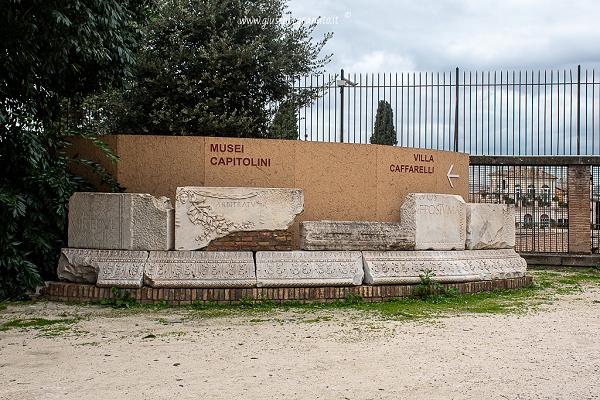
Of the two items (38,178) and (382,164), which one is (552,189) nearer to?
(382,164)

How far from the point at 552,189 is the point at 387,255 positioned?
21.9ft

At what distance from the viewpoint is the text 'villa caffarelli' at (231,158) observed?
7195mm

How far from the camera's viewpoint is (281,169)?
7.32 metres

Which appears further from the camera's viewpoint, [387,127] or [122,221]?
[387,127]

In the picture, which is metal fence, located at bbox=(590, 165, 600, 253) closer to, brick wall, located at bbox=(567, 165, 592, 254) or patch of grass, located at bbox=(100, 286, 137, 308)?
brick wall, located at bbox=(567, 165, 592, 254)

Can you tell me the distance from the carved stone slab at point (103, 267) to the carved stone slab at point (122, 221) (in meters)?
0.10

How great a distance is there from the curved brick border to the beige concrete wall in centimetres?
111

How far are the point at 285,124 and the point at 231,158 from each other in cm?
483

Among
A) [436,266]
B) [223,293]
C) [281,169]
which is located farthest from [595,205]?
[223,293]

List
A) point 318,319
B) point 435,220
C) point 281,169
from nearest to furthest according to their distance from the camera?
1. point 318,319
2. point 281,169
3. point 435,220

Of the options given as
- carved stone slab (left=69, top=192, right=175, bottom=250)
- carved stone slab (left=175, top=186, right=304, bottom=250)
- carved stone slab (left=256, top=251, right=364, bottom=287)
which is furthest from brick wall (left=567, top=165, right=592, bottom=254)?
carved stone slab (left=69, top=192, right=175, bottom=250)

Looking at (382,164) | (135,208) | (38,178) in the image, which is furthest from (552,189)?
(38,178)

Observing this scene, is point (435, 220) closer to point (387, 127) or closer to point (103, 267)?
point (103, 267)

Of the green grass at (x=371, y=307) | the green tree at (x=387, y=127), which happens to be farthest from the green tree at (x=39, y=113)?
the green tree at (x=387, y=127)
